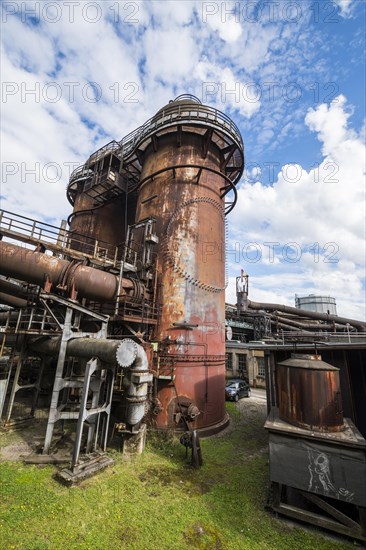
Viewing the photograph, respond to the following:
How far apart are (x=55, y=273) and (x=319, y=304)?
191 feet

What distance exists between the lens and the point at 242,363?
91.1ft

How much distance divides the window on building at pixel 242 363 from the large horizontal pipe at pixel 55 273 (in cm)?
2042

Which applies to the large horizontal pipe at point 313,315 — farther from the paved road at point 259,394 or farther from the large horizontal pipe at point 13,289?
the large horizontal pipe at point 13,289

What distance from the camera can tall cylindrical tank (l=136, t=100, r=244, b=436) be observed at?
11.8 meters

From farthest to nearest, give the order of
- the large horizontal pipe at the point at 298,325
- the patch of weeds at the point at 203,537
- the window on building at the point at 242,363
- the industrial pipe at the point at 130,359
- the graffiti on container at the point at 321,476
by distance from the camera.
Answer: the large horizontal pipe at the point at 298,325, the window on building at the point at 242,363, the industrial pipe at the point at 130,359, the graffiti on container at the point at 321,476, the patch of weeds at the point at 203,537

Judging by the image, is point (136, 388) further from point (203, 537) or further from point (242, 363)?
point (242, 363)

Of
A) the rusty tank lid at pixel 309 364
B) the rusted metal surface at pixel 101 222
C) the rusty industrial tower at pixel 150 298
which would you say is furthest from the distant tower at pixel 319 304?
the rusty tank lid at pixel 309 364

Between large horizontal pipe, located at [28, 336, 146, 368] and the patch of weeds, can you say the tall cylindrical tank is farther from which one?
the patch of weeds

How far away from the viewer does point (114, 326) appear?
521 inches

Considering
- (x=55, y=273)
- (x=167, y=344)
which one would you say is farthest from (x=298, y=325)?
(x=55, y=273)

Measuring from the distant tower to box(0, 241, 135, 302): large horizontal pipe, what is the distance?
5530 centimetres

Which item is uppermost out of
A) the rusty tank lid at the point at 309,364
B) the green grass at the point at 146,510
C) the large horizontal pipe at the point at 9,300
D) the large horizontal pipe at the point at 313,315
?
the large horizontal pipe at the point at 313,315

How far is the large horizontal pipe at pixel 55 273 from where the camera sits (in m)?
9.33

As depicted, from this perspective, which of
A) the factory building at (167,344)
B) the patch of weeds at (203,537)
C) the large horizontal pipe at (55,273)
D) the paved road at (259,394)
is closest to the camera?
the patch of weeds at (203,537)
